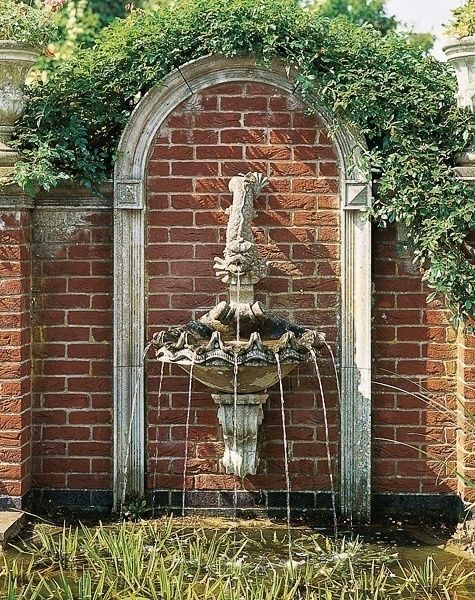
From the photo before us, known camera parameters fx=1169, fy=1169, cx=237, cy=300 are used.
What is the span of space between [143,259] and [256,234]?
2.20 ft

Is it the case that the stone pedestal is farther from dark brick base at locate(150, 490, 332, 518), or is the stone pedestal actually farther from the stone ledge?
the stone ledge

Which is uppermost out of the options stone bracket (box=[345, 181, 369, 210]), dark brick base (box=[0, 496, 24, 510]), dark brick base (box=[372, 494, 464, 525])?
stone bracket (box=[345, 181, 369, 210])

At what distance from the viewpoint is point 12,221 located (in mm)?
6605

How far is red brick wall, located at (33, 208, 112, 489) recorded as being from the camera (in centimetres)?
687

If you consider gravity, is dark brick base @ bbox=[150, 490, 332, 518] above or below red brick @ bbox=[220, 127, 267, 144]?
below

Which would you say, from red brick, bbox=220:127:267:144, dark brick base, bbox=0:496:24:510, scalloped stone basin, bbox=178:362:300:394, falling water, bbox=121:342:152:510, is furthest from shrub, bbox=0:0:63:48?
dark brick base, bbox=0:496:24:510

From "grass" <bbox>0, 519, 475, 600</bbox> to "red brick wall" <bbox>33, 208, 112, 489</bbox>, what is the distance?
0.71 m

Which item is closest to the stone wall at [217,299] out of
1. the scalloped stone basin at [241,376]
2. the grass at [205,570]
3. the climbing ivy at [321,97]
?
the climbing ivy at [321,97]

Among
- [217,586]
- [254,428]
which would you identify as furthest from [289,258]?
[217,586]

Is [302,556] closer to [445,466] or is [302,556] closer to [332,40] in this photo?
[445,466]

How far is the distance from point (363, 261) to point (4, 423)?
7.37ft

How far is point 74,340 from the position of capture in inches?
271

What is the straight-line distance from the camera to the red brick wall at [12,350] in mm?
6605

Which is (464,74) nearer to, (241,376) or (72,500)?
(241,376)
